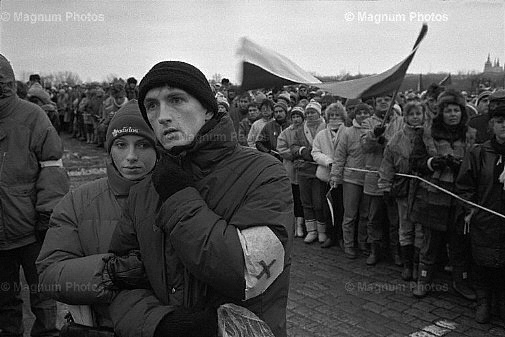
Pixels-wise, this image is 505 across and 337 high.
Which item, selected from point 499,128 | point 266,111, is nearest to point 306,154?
point 266,111

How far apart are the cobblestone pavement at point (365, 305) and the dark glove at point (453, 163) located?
1456 mm

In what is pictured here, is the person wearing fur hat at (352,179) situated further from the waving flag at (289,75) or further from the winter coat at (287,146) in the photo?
the waving flag at (289,75)

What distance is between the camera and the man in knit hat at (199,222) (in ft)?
5.26

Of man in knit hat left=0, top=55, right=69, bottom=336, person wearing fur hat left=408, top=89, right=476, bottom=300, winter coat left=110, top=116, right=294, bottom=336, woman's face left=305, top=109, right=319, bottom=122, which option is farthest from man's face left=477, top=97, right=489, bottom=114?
winter coat left=110, top=116, right=294, bottom=336

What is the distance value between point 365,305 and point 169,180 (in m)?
4.21

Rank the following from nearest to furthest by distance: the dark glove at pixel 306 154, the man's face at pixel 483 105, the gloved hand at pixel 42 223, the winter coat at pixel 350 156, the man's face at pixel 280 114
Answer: the gloved hand at pixel 42 223 → the winter coat at pixel 350 156 → the man's face at pixel 483 105 → the dark glove at pixel 306 154 → the man's face at pixel 280 114

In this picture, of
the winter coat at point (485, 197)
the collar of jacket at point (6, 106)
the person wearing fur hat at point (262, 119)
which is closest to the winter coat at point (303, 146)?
the person wearing fur hat at point (262, 119)

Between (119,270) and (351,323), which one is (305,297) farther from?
(119,270)

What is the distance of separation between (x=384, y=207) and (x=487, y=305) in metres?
2.05

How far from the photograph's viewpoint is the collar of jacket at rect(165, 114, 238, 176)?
178 centimetres

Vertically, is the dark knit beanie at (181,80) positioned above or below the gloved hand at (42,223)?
above

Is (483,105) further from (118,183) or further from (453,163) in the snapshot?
(118,183)

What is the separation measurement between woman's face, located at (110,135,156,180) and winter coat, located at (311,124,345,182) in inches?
191

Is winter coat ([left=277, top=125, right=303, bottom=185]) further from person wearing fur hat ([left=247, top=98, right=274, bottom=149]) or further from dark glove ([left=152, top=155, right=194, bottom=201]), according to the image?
dark glove ([left=152, top=155, right=194, bottom=201])
